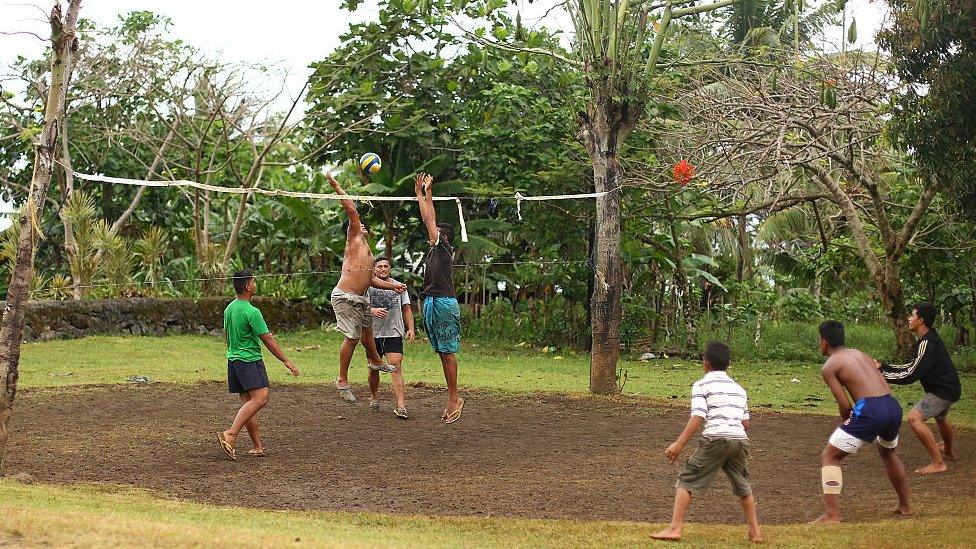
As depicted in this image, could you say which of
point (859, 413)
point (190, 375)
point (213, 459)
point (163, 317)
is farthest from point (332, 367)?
point (859, 413)

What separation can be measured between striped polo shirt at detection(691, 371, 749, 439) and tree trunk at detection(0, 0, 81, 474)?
4.81m

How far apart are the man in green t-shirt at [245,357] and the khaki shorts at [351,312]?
1.72m

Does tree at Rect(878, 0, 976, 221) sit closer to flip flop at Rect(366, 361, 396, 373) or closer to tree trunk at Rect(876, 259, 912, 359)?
tree trunk at Rect(876, 259, 912, 359)

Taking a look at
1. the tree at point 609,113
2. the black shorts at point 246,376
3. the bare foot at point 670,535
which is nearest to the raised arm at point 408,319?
the black shorts at point 246,376

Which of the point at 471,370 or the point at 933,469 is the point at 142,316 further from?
→ the point at 933,469

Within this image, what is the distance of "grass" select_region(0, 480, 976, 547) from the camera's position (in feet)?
18.9

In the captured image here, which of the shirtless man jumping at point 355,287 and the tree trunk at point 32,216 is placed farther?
the shirtless man jumping at point 355,287

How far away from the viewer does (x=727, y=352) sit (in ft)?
22.1

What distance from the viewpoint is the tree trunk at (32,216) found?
8.04 m

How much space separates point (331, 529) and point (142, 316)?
13587 mm

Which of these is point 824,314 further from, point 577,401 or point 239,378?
point 239,378

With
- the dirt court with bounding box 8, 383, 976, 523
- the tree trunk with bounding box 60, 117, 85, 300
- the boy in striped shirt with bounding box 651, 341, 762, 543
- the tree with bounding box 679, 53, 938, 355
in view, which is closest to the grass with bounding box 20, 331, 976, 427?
the dirt court with bounding box 8, 383, 976, 523

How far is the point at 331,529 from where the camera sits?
262 inches

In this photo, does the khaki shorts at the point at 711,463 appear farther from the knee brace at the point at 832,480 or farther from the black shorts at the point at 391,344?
the black shorts at the point at 391,344
